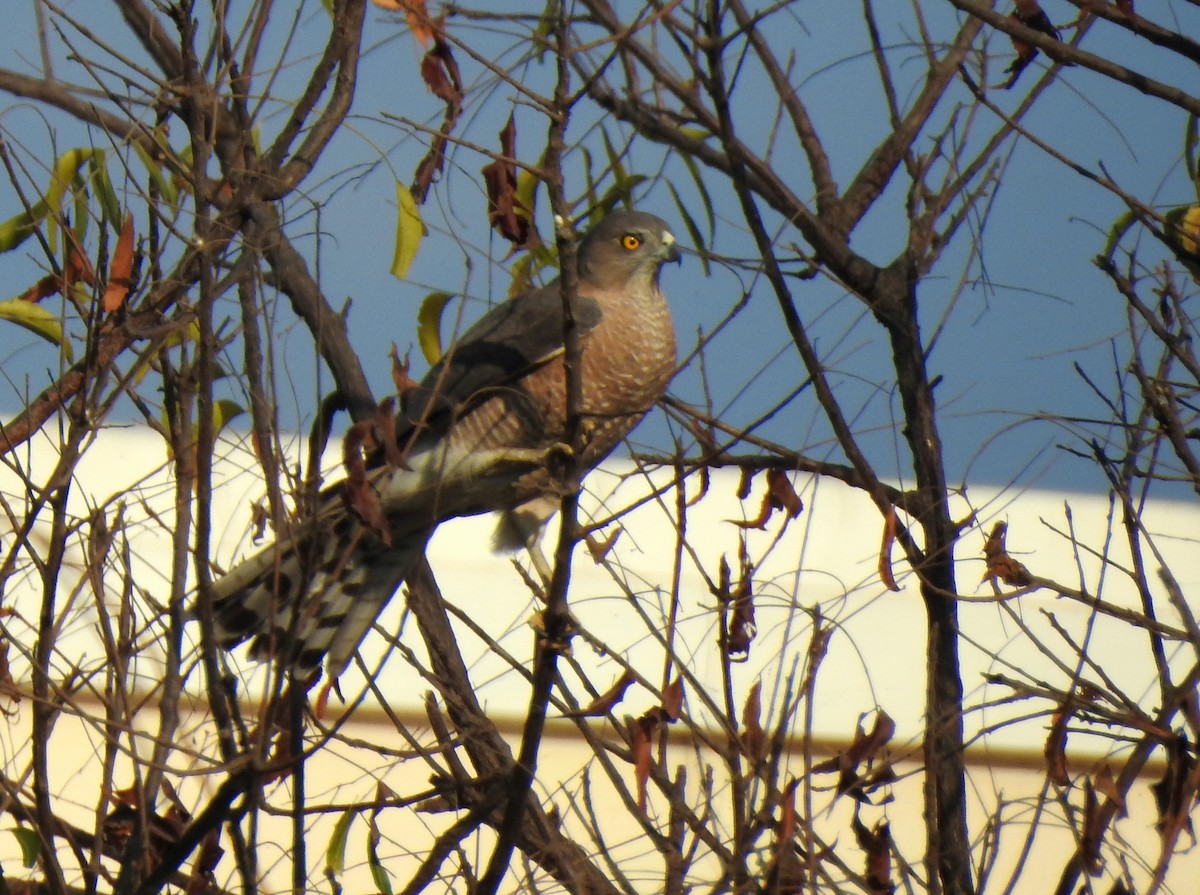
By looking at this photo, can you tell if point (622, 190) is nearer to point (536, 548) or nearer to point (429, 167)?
point (429, 167)

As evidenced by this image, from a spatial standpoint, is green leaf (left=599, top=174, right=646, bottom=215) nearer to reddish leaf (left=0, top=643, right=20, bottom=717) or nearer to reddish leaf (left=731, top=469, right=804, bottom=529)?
reddish leaf (left=731, top=469, right=804, bottom=529)

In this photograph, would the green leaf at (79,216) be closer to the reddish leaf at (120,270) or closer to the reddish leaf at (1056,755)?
the reddish leaf at (120,270)

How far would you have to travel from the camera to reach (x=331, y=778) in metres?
4.80

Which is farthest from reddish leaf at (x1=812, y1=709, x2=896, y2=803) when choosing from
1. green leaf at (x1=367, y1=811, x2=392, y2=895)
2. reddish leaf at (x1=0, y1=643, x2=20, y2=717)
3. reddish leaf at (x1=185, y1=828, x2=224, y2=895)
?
reddish leaf at (x1=0, y1=643, x2=20, y2=717)

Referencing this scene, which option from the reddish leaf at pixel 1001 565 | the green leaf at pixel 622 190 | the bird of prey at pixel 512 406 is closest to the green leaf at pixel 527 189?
the green leaf at pixel 622 190

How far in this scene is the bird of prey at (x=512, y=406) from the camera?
3.63 metres

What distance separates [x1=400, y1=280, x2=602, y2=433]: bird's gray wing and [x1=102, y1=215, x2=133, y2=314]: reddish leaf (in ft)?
4.58

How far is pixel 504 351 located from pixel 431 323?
1.04m

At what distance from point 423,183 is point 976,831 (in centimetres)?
310

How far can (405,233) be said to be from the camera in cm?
276

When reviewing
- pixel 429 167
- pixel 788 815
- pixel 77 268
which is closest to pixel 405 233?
pixel 429 167

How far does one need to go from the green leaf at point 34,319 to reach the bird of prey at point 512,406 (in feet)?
2.52

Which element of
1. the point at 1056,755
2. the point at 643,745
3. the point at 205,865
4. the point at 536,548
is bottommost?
the point at 205,865

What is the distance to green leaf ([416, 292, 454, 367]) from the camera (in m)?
2.89
